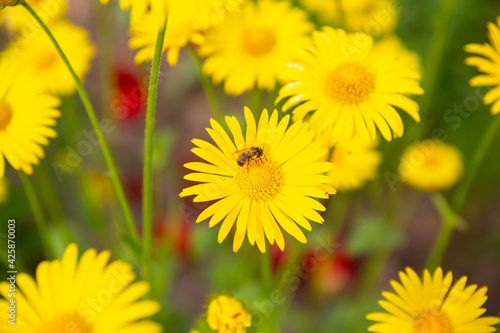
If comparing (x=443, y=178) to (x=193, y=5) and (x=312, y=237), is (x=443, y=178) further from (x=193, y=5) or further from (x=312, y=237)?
(x=193, y=5)

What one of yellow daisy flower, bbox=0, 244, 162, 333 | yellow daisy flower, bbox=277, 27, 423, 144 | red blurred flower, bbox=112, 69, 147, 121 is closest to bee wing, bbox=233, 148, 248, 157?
yellow daisy flower, bbox=277, 27, 423, 144

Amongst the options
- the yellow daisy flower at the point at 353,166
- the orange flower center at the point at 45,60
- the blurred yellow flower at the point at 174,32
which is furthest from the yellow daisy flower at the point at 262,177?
the orange flower center at the point at 45,60

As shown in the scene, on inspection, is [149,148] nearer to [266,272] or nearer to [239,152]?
[239,152]

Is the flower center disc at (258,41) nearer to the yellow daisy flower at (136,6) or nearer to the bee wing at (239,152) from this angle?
the bee wing at (239,152)

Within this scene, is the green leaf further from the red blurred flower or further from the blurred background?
the red blurred flower

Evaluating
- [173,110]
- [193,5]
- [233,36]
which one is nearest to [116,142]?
[173,110]
